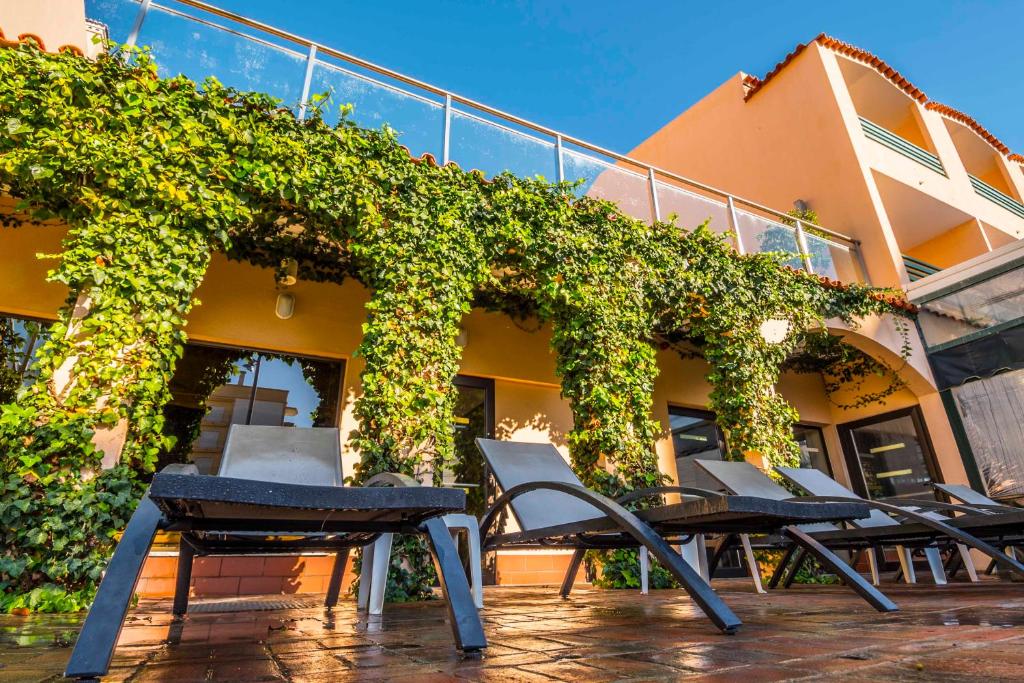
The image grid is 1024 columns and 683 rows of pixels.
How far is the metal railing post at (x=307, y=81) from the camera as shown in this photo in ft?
15.8

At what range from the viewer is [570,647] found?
1.62 meters

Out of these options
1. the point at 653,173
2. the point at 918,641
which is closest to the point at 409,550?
the point at 918,641

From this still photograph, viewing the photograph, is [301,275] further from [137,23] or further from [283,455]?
[283,455]

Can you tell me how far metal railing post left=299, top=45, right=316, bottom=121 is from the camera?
4809 millimetres

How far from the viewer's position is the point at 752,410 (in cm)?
590

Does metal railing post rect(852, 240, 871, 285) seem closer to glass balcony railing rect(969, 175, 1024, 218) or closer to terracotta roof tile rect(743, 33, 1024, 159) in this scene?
terracotta roof tile rect(743, 33, 1024, 159)

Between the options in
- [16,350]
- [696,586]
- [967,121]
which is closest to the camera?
[696,586]

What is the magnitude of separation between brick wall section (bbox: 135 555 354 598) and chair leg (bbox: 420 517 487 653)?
3.09 meters

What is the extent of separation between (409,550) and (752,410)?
4026 millimetres

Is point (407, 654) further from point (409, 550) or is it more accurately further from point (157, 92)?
point (157, 92)

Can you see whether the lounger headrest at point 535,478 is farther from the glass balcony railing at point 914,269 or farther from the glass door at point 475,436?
the glass balcony railing at point 914,269

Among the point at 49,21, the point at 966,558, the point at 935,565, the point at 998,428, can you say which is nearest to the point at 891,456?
the point at 998,428

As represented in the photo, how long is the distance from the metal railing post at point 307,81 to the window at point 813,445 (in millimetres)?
8488

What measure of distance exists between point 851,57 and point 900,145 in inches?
73.8
